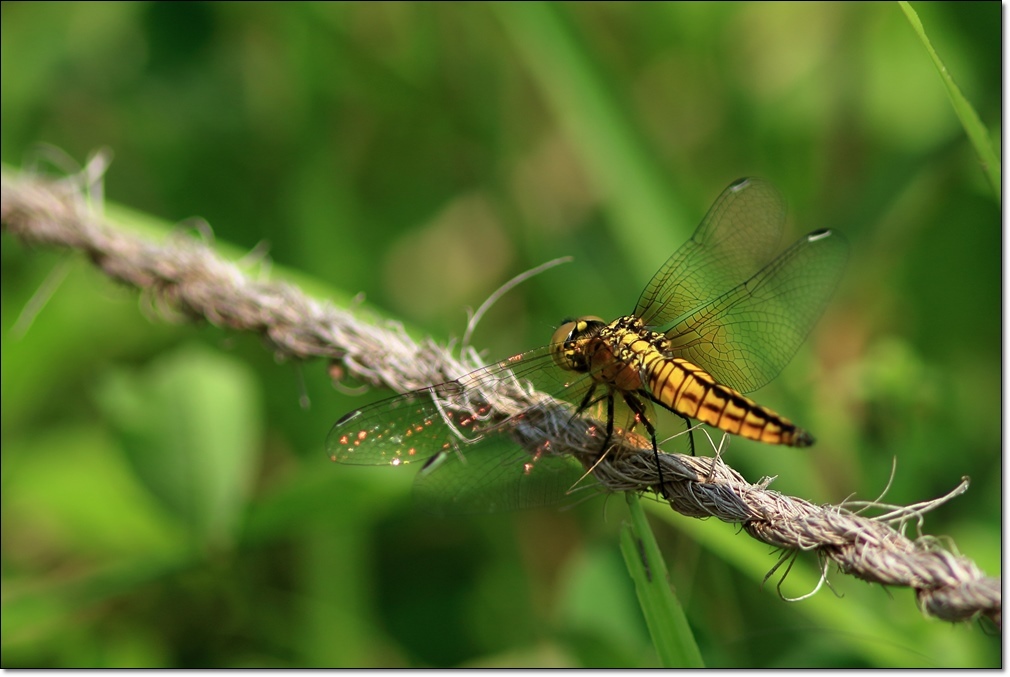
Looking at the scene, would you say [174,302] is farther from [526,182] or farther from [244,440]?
[526,182]

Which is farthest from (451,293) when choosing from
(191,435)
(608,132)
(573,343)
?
(573,343)

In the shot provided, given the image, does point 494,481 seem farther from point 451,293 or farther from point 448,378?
point 451,293

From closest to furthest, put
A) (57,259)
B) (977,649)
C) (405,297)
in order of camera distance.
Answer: (977,649) < (57,259) < (405,297)

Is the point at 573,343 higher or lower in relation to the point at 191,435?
lower

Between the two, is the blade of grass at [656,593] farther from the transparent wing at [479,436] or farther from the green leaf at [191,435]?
the green leaf at [191,435]

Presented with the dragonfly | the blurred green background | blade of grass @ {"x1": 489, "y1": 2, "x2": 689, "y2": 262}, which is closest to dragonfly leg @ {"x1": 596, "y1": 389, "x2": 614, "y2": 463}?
the dragonfly

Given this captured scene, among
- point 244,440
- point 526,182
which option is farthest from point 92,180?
point 526,182
